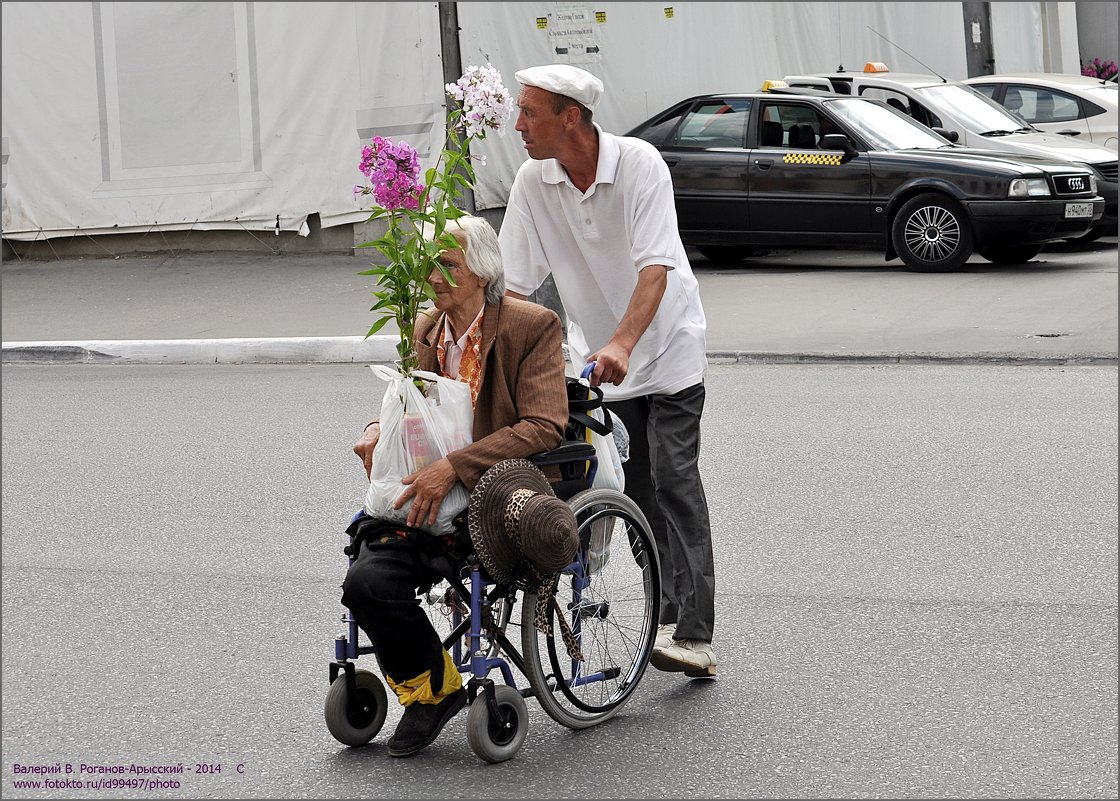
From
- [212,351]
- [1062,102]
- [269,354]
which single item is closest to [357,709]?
[269,354]

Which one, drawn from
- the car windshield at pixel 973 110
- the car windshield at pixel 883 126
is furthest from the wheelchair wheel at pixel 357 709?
the car windshield at pixel 973 110

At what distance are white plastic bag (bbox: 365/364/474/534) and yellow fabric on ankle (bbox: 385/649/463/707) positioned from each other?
1.25ft

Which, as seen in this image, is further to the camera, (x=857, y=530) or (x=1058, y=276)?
(x=1058, y=276)

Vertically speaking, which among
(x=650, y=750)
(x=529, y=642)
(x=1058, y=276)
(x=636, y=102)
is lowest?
(x=650, y=750)

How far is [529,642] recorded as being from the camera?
4.06m

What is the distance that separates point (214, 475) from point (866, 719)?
4282 mm

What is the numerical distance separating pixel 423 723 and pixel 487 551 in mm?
517

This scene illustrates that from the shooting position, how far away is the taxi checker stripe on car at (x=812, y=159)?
47.4 feet

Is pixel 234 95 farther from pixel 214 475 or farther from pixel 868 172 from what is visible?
pixel 214 475

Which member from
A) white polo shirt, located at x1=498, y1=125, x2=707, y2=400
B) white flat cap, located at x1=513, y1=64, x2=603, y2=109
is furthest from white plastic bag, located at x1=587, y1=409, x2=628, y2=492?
white flat cap, located at x1=513, y1=64, x2=603, y2=109

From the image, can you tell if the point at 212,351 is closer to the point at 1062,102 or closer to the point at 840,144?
the point at 840,144

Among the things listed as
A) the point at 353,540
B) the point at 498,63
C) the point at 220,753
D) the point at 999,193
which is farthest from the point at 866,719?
the point at 498,63

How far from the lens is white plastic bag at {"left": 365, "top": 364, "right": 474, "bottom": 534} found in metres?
3.97

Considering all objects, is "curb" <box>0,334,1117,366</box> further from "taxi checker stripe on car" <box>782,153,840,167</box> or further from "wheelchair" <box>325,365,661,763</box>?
"wheelchair" <box>325,365,661,763</box>
